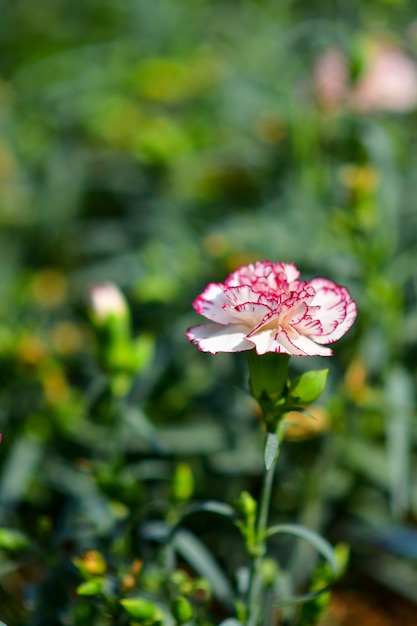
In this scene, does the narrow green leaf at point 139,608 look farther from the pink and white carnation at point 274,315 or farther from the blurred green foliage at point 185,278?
the pink and white carnation at point 274,315

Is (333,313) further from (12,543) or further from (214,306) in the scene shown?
(12,543)

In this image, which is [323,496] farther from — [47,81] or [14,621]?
[47,81]

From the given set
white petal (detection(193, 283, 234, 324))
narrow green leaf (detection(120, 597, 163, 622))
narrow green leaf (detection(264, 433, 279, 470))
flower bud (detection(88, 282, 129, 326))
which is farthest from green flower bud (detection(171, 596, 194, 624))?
flower bud (detection(88, 282, 129, 326))

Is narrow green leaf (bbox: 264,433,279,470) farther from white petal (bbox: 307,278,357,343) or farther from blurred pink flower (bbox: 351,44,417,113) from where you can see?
blurred pink flower (bbox: 351,44,417,113)

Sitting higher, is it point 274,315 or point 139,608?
point 274,315

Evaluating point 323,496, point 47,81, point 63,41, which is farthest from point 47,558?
point 63,41

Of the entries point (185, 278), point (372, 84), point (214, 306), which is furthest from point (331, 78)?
point (214, 306)
